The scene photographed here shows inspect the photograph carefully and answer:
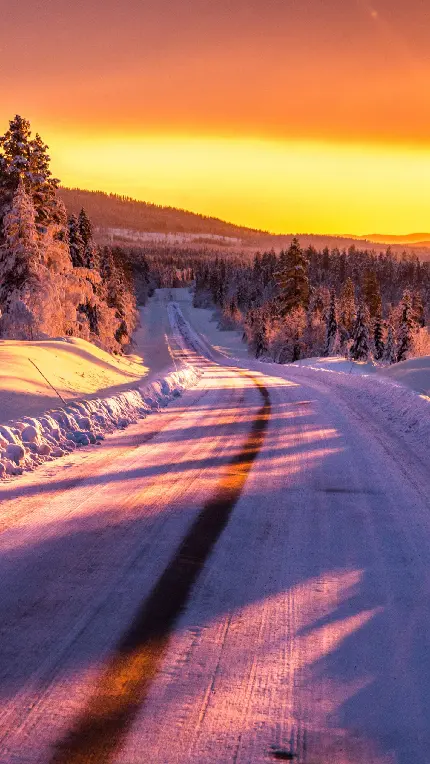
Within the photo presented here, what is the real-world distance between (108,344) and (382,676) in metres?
42.8

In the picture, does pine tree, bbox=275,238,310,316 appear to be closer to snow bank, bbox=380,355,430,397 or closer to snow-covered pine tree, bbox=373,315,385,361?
snow-covered pine tree, bbox=373,315,385,361

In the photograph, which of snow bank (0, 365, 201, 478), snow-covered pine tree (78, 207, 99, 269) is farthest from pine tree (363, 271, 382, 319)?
snow bank (0, 365, 201, 478)

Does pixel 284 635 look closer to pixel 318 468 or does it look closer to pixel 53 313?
pixel 318 468

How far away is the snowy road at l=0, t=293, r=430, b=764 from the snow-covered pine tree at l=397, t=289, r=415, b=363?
4969 cm

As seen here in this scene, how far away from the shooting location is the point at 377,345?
6625 cm

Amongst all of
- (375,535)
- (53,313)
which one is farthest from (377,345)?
(375,535)

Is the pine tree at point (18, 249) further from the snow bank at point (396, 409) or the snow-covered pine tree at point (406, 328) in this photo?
the snow-covered pine tree at point (406, 328)

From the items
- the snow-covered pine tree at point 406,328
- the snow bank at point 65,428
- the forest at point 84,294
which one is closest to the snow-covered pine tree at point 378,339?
the forest at point 84,294

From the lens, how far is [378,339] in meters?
66.6

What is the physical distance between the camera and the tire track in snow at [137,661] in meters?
2.20

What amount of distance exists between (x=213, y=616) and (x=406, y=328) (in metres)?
53.9

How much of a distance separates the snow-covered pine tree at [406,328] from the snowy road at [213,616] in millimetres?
49691

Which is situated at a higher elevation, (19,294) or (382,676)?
(19,294)

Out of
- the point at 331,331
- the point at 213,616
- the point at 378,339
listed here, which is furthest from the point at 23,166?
the point at 378,339
